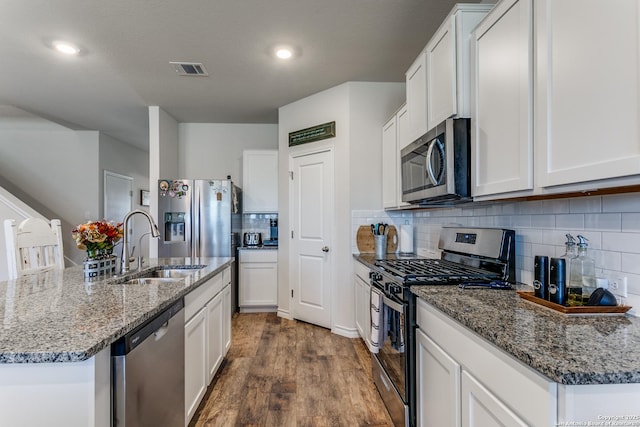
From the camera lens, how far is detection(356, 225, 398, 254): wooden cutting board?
3330 millimetres

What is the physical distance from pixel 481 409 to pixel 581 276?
639mm

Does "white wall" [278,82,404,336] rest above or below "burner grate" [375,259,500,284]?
above

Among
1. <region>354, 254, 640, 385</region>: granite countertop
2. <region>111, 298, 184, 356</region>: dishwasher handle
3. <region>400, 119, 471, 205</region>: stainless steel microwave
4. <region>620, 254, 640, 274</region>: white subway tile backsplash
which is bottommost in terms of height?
<region>111, 298, 184, 356</region>: dishwasher handle

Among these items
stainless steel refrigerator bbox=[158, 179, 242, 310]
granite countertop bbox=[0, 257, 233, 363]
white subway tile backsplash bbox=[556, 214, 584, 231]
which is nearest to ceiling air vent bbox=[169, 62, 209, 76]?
stainless steel refrigerator bbox=[158, 179, 242, 310]

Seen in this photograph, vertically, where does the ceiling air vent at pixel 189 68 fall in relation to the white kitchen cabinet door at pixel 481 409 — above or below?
above

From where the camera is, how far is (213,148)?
16.2 ft

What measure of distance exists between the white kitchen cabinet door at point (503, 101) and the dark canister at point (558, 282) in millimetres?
308

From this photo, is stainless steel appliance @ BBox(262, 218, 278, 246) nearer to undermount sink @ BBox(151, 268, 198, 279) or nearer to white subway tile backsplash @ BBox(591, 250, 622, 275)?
undermount sink @ BBox(151, 268, 198, 279)

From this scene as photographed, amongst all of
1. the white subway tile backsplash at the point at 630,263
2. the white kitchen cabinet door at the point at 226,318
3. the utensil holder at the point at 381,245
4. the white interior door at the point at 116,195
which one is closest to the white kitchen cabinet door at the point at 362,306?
the utensil holder at the point at 381,245

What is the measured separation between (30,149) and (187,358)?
5820 millimetres

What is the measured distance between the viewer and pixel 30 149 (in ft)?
18.3

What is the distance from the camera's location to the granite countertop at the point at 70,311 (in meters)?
0.94

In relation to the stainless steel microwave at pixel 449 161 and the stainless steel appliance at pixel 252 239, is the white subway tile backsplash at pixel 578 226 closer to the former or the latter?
the stainless steel microwave at pixel 449 161

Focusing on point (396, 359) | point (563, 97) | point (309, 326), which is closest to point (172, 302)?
point (396, 359)
